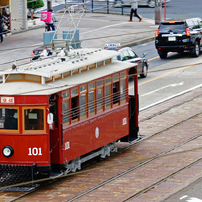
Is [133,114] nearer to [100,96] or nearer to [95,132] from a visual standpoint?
[100,96]

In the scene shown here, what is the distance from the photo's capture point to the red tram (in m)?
12.7

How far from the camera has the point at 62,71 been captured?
13320mm

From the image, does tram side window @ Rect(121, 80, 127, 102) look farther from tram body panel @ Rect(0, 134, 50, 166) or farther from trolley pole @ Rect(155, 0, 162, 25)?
trolley pole @ Rect(155, 0, 162, 25)

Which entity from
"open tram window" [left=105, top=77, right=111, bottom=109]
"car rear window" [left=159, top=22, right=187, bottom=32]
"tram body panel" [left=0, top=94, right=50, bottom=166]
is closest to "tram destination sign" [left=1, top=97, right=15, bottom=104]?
"tram body panel" [left=0, top=94, right=50, bottom=166]

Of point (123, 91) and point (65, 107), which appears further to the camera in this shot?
Result: point (123, 91)

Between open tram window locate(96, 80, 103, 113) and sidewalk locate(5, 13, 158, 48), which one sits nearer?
open tram window locate(96, 80, 103, 113)

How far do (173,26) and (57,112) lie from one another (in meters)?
17.0

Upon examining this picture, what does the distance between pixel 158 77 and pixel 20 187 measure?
14.8 metres

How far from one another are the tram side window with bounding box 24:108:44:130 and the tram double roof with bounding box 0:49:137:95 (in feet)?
1.42

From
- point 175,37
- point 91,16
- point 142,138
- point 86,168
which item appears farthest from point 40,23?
point 86,168

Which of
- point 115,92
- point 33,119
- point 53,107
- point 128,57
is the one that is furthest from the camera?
point 128,57

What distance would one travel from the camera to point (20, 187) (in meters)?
12.9

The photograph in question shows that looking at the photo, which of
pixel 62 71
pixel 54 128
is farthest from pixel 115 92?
pixel 54 128

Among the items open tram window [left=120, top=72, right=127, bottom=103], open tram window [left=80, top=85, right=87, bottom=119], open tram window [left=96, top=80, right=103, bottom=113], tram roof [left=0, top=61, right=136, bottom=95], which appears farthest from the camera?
open tram window [left=120, top=72, right=127, bottom=103]
